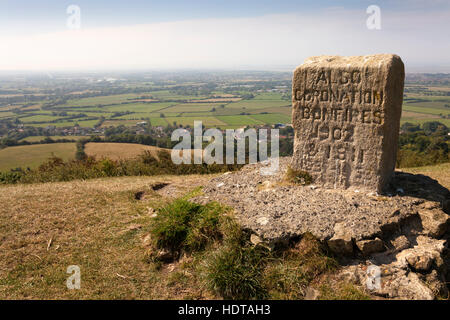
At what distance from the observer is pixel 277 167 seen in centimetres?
940

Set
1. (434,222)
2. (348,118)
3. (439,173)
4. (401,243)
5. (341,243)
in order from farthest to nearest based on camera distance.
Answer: (439,173)
(348,118)
(434,222)
(401,243)
(341,243)

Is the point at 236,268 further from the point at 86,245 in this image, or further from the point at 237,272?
the point at 86,245

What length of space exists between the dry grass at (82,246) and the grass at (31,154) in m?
19.6

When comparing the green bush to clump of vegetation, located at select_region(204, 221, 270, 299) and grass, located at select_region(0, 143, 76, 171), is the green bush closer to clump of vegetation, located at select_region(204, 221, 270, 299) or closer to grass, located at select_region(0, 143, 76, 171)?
clump of vegetation, located at select_region(204, 221, 270, 299)

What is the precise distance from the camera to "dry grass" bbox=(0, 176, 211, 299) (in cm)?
506

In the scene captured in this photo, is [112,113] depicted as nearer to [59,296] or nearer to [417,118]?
[417,118]

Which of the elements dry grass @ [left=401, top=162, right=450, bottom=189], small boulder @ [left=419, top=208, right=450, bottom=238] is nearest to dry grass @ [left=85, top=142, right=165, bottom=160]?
dry grass @ [left=401, top=162, right=450, bottom=189]

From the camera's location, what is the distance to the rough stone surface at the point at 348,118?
246 inches

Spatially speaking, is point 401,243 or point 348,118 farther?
point 348,118

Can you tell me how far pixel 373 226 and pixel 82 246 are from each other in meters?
5.72

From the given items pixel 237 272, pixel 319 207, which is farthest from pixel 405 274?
pixel 237 272

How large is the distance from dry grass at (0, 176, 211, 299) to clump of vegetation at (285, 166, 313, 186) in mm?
3477

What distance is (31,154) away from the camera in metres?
30.4
